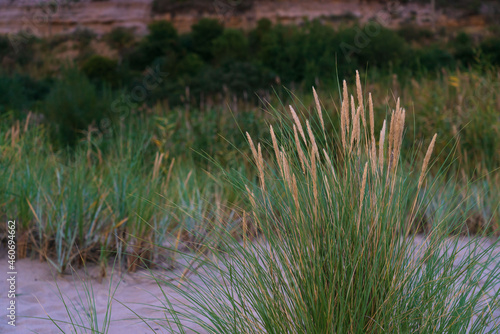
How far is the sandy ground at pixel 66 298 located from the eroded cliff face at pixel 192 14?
26.0 m

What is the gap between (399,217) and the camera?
1435mm

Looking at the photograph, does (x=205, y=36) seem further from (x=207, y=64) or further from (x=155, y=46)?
(x=207, y=64)

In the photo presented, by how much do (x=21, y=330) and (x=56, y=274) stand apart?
0.73m

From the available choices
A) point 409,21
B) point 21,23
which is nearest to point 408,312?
point 409,21

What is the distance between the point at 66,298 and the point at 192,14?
102ft

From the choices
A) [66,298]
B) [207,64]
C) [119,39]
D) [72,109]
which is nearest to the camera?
[66,298]

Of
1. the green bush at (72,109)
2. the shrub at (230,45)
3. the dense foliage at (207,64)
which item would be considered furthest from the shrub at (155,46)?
the green bush at (72,109)

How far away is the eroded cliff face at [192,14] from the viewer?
27328mm

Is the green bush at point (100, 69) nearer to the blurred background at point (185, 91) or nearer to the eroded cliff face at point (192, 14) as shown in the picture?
the blurred background at point (185, 91)

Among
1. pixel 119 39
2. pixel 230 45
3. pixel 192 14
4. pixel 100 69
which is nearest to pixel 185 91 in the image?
pixel 230 45

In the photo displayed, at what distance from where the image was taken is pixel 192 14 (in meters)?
31.7

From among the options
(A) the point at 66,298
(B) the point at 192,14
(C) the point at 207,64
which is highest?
(B) the point at 192,14

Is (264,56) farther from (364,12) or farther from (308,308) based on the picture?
(308,308)

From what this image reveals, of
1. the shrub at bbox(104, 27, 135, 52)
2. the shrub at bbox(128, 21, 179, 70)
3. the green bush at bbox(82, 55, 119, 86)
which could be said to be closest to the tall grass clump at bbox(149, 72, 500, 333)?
the green bush at bbox(82, 55, 119, 86)
